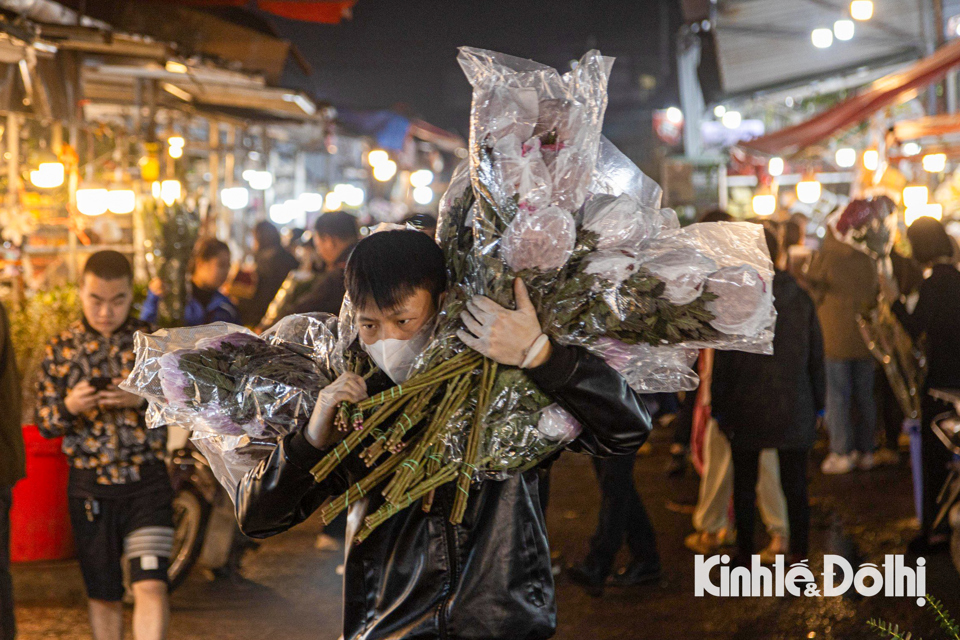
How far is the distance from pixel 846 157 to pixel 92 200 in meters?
15.2

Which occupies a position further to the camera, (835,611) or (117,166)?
(117,166)

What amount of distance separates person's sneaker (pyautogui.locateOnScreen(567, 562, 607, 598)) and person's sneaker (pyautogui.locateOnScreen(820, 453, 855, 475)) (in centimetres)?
358

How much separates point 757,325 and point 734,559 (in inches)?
161

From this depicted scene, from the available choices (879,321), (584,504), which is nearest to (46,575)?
(584,504)

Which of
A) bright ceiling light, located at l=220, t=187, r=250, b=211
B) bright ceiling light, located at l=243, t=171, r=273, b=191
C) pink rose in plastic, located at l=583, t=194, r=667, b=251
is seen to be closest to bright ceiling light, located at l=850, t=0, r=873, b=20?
bright ceiling light, located at l=220, t=187, r=250, b=211

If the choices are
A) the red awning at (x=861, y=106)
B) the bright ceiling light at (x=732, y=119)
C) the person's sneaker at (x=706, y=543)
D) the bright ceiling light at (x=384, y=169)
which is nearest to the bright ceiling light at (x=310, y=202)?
the bright ceiling light at (x=384, y=169)

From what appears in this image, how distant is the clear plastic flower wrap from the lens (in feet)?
7.72

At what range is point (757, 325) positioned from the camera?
2223mm

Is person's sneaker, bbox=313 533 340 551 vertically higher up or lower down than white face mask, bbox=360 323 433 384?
lower down

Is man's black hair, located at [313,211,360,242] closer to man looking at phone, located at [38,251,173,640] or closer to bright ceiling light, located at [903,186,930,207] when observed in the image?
man looking at phone, located at [38,251,173,640]

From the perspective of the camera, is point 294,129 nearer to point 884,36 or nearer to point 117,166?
point 117,166

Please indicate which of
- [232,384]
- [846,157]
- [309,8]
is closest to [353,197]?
[846,157]

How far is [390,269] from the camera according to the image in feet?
7.24

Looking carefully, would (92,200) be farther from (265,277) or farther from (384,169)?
(384,169)
